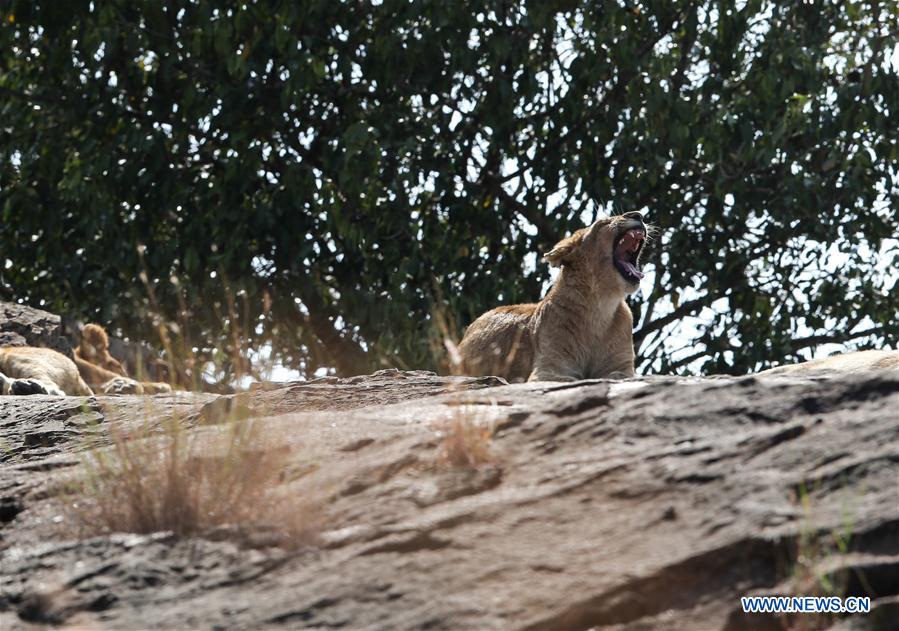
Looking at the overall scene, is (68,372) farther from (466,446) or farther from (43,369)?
(466,446)

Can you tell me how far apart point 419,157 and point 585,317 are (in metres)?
4.40

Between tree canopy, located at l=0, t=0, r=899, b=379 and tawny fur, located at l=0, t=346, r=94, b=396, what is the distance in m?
1.96

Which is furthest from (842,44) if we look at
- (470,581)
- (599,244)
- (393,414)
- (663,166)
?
(470,581)

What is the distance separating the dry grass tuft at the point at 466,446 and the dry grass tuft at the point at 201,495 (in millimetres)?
534

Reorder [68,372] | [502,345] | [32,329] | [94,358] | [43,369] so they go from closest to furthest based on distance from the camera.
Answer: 1. [502,345]
2. [43,369]
3. [68,372]
4. [94,358]
5. [32,329]

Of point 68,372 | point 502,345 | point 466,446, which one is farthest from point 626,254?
point 466,446

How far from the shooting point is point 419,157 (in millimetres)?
14000

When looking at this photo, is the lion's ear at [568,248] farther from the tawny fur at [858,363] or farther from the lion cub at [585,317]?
the tawny fur at [858,363]

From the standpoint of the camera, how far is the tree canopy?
13609 millimetres

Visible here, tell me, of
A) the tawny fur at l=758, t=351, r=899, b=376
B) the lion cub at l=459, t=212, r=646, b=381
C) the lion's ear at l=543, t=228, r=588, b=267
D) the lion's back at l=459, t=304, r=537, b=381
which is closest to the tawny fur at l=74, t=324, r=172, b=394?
the lion's back at l=459, t=304, r=537, b=381

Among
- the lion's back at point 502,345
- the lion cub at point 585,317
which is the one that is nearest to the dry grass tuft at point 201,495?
the lion cub at point 585,317

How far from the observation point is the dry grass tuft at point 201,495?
4.83m

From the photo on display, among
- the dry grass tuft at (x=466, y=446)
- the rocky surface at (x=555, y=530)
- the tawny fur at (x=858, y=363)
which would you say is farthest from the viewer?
the tawny fur at (x=858, y=363)

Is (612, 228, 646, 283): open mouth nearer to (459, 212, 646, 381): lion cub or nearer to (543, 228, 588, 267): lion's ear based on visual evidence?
(459, 212, 646, 381): lion cub
